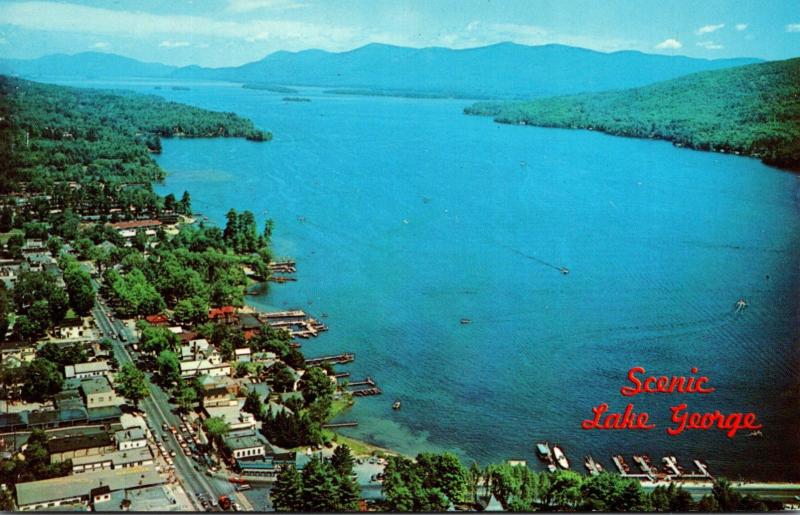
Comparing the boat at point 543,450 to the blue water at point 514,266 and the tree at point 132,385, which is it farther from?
the tree at point 132,385

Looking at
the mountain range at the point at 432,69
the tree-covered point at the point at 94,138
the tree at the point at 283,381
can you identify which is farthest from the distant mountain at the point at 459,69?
the tree at the point at 283,381

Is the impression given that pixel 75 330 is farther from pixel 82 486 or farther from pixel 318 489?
pixel 318 489

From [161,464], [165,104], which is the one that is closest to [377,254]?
[165,104]

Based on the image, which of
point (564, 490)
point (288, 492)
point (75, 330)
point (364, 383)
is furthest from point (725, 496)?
point (75, 330)

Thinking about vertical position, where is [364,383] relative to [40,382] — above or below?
below

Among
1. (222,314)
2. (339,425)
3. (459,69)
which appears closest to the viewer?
(339,425)

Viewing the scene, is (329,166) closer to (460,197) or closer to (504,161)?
(460,197)
